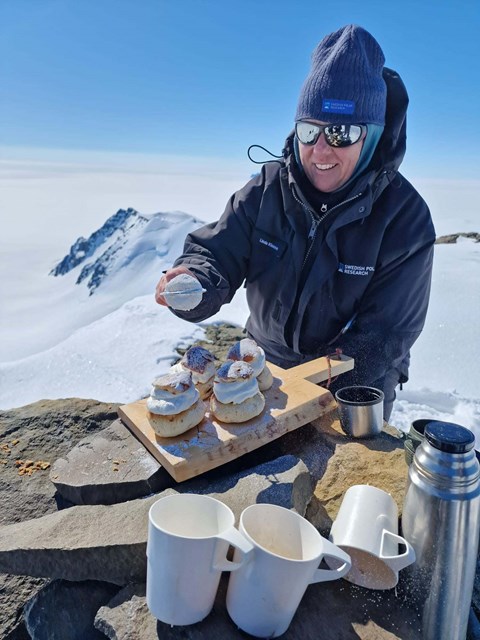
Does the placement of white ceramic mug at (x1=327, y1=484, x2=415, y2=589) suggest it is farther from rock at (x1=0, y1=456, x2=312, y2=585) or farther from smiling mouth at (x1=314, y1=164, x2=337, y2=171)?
smiling mouth at (x1=314, y1=164, x2=337, y2=171)

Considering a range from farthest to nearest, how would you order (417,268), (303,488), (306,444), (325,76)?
(417,268)
(325,76)
(306,444)
(303,488)

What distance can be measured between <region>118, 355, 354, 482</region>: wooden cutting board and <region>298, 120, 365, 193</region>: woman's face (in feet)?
4.21

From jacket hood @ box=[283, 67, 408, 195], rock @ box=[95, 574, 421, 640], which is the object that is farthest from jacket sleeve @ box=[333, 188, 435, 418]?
rock @ box=[95, 574, 421, 640]

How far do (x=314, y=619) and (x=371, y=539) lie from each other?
32cm

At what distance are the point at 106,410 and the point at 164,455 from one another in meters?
1.04

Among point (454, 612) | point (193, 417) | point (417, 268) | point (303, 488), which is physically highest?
point (417, 268)

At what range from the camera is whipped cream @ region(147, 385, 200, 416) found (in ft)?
7.39

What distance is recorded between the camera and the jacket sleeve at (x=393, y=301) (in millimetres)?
3180

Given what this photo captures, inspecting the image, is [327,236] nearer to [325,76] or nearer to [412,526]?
[325,76]

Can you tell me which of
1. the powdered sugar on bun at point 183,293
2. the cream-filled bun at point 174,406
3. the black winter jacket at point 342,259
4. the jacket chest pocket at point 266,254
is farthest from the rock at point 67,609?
the jacket chest pocket at point 266,254

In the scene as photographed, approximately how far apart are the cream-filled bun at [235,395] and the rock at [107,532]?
1.12 feet

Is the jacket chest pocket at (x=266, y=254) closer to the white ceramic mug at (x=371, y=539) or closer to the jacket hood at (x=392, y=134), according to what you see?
the jacket hood at (x=392, y=134)

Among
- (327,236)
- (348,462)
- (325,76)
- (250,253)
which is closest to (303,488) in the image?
(348,462)

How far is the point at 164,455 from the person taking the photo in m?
2.18
